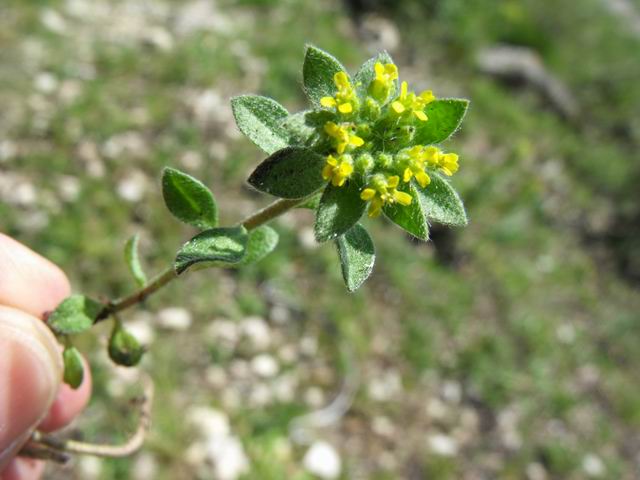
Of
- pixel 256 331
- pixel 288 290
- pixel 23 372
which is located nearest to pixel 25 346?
pixel 23 372

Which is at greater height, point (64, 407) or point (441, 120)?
point (441, 120)

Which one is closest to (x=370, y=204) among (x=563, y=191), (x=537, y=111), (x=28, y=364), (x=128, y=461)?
(x=28, y=364)

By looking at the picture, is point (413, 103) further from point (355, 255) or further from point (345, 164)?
point (355, 255)

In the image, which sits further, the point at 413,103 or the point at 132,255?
the point at 132,255

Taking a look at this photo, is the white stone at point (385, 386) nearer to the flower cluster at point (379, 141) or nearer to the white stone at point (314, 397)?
the white stone at point (314, 397)

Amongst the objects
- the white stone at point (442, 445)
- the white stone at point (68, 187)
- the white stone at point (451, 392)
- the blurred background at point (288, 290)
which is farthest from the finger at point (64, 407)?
the white stone at point (451, 392)

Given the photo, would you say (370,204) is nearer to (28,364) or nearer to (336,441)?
(28,364)

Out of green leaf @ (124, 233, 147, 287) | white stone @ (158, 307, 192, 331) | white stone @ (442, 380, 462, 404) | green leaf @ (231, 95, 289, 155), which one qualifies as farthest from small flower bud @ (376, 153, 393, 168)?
white stone @ (442, 380, 462, 404)

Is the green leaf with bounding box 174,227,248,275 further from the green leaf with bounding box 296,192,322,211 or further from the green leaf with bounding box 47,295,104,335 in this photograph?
the green leaf with bounding box 47,295,104,335
